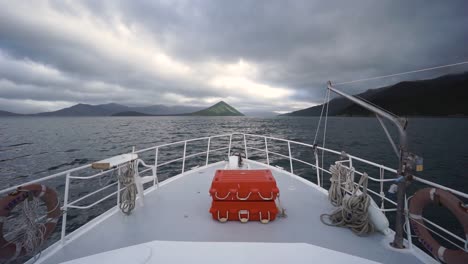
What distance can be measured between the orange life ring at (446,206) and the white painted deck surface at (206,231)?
0.20m

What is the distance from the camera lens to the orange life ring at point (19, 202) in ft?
6.66

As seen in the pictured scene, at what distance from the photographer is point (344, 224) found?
9.33 ft

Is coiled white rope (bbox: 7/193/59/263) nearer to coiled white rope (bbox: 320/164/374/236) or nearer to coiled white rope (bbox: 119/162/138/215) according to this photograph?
coiled white rope (bbox: 119/162/138/215)

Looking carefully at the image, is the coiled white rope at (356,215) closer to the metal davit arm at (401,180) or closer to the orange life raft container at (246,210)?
the metal davit arm at (401,180)

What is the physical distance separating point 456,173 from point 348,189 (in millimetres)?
13268

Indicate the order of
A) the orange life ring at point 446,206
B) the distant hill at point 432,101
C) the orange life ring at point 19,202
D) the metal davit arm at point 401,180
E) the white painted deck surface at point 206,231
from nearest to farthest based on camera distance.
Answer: the orange life ring at point 446,206 < the orange life ring at point 19,202 < the metal davit arm at point 401,180 < the white painted deck surface at point 206,231 < the distant hill at point 432,101

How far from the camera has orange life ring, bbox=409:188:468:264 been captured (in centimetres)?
187

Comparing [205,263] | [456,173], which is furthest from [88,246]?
[456,173]

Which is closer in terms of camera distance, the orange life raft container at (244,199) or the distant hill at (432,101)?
the orange life raft container at (244,199)

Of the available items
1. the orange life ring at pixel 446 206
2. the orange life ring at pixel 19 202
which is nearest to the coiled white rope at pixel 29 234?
the orange life ring at pixel 19 202

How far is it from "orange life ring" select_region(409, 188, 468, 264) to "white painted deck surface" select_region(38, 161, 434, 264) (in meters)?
0.20

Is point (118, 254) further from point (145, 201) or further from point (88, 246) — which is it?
point (145, 201)

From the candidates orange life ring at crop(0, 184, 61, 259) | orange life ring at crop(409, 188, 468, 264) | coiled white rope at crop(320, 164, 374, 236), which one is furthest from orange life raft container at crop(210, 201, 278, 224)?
orange life ring at crop(0, 184, 61, 259)

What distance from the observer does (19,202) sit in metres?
2.09
